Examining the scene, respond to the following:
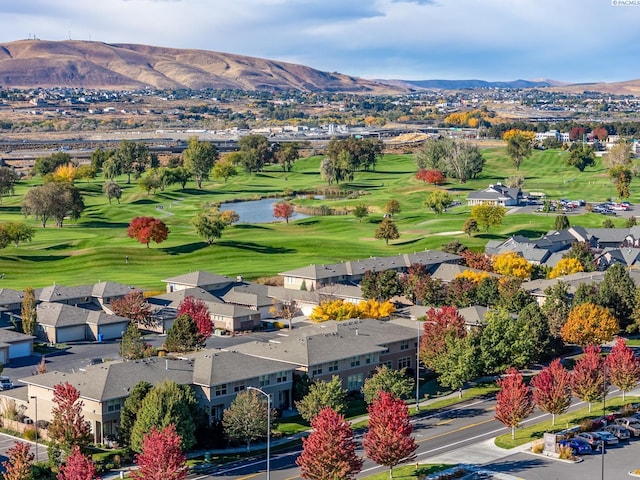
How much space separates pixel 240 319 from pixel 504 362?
2736 centimetres

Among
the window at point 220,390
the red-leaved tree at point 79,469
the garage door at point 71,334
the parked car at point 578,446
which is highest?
the red-leaved tree at point 79,469

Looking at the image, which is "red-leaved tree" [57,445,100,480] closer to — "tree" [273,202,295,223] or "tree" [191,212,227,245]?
"tree" [191,212,227,245]

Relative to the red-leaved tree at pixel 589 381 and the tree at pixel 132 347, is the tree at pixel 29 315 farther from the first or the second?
the red-leaved tree at pixel 589 381

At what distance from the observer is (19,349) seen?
84.6m

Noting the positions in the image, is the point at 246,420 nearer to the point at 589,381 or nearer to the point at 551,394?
the point at 551,394

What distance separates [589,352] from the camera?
232ft

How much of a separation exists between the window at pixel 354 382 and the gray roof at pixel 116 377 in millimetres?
11803

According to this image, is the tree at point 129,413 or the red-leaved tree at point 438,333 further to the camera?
the red-leaved tree at point 438,333

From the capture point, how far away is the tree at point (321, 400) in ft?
208

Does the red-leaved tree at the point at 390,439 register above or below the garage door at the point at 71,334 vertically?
above

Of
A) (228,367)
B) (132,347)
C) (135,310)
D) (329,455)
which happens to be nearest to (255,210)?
(135,310)

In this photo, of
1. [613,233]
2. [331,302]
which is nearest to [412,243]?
[613,233]

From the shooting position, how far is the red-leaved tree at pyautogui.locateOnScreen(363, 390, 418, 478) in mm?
53688

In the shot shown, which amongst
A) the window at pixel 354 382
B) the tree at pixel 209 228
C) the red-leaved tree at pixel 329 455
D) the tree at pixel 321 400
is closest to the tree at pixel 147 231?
the tree at pixel 209 228
